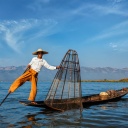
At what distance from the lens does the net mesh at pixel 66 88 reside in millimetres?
12844

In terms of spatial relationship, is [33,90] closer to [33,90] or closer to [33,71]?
[33,90]

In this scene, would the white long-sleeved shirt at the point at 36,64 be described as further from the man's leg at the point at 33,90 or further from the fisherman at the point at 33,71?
the man's leg at the point at 33,90

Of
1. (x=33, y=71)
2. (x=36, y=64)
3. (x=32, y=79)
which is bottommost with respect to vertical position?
(x=32, y=79)

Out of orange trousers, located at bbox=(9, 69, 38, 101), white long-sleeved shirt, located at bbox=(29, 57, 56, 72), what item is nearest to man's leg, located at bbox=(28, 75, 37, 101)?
orange trousers, located at bbox=(9, 69, 38, 101)

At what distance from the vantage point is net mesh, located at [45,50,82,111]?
506 inches

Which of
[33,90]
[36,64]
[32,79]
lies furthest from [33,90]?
[36,64]

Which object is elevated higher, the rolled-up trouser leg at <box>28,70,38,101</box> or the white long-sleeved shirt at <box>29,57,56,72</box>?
the white long-sleeved shirt at <box>29,57,56,72</box>

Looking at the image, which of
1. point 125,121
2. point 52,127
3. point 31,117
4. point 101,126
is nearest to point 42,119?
point 31,117

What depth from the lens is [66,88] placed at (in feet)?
44.3

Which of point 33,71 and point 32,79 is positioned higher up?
point 33,71

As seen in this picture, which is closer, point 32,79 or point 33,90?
point 33,90

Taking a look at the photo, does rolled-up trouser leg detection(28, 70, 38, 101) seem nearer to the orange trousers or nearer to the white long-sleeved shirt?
the orange trousers

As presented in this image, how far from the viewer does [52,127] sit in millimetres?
10195

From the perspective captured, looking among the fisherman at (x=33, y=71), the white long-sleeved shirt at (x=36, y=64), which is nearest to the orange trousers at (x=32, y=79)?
the fisherman at (x=33, y=71)
